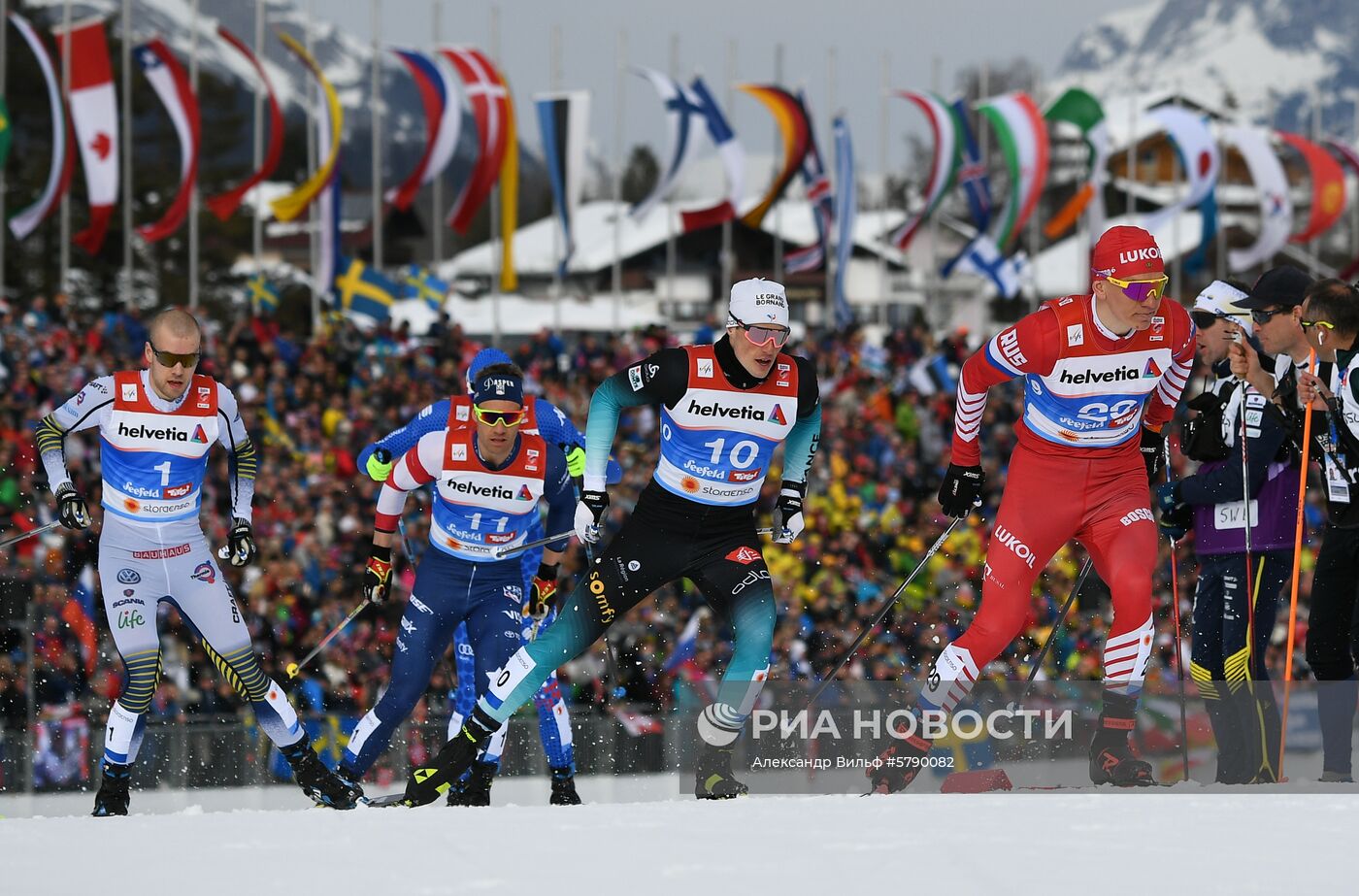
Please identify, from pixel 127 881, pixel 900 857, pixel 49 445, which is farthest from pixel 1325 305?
pixel 49 445

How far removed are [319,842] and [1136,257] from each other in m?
3.97

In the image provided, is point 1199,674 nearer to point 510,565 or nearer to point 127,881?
point 510,565

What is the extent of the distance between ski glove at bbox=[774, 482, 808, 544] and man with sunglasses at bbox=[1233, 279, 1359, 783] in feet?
7.34

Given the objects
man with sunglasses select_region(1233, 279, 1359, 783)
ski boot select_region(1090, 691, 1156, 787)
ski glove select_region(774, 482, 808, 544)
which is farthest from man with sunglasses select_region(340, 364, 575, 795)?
man with sunglasses select_region(1233, 279, 1359, 783)

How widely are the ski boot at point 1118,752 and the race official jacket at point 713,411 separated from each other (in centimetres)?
180

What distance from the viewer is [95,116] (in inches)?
1010

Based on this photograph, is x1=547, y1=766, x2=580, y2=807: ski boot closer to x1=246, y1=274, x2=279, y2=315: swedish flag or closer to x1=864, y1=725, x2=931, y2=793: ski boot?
x1=864, y1=725, x2=931, y2=793: ski boot

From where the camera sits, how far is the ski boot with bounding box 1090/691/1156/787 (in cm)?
718

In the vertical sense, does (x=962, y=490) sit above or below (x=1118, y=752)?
above

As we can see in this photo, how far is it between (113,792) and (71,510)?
135cm

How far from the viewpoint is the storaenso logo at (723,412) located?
7570 millimetres

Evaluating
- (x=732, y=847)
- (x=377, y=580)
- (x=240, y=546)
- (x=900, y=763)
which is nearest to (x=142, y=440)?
(x=240, y=546)

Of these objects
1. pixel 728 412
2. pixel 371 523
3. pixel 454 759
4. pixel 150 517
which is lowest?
pixel 371 523

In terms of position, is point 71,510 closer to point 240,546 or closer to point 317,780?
point 240,546
